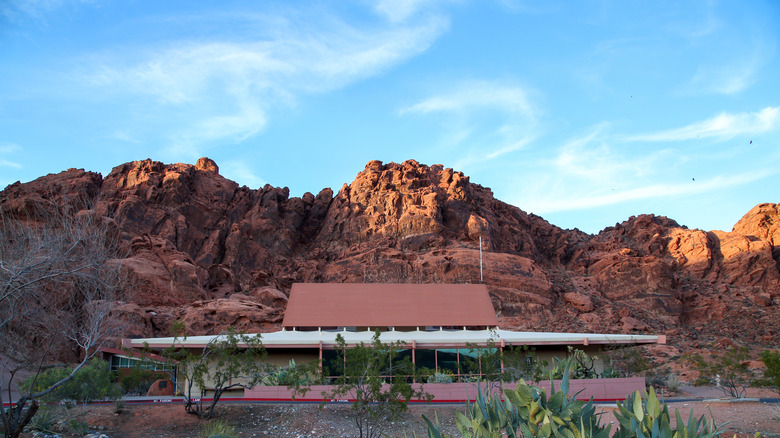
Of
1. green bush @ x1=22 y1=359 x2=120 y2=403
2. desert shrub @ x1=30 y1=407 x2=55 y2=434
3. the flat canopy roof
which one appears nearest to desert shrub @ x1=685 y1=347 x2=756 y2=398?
the flat canopy roof

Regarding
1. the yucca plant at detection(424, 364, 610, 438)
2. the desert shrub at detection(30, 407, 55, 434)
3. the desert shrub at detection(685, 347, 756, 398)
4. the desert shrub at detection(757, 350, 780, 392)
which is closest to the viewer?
the yucca plant at detection(424, 364, 610, 438)

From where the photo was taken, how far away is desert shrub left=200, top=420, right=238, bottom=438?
1658 centimetres

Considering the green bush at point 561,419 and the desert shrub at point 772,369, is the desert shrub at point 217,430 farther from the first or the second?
the desert shrub at point 772,369

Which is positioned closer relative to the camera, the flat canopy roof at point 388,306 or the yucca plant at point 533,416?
the yucca plant at point 533,416

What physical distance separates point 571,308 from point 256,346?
39885 millimetres

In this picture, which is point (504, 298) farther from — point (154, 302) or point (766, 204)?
point (766, 204)

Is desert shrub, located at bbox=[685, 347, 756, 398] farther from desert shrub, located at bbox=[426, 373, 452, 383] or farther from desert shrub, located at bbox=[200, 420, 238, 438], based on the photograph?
desert shrub, located at bbox=[200, 420, 238, 438]

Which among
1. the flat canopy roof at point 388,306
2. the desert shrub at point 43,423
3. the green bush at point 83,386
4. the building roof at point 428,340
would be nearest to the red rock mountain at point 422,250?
the flat canopy roof at point 388,306

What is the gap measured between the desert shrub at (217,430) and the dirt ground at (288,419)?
31cm

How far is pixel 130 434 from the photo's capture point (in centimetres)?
1769

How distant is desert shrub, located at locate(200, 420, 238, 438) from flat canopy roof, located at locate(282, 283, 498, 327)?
13995mm

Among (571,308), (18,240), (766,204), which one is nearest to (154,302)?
(18,240)

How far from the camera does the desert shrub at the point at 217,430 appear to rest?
16.6 m

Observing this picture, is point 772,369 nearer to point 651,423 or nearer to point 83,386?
point 651,423
